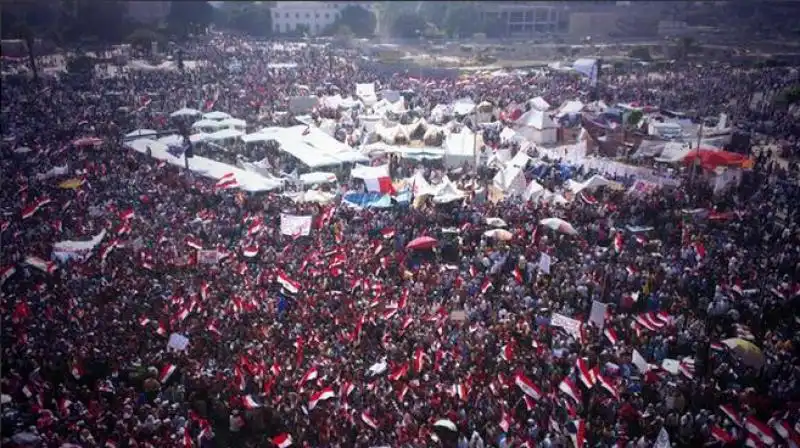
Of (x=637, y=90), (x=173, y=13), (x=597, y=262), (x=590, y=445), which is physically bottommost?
(x=590, y=445)

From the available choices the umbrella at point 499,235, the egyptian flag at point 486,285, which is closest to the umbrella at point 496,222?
the umbrella at point 499,235

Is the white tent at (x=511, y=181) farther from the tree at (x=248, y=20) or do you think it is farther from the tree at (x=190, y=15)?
the tree at (x=248, y=20)

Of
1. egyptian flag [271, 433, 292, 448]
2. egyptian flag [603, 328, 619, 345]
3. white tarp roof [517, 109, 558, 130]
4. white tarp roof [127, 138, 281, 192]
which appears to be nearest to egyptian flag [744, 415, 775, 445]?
egyptian flag [603, 328, 619, 345]

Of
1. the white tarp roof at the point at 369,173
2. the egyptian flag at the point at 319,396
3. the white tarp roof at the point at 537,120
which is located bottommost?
the egyptian flag at the point at 319,396

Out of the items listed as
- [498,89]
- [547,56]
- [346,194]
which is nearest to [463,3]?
[547,56]

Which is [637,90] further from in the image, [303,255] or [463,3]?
[463,3]
